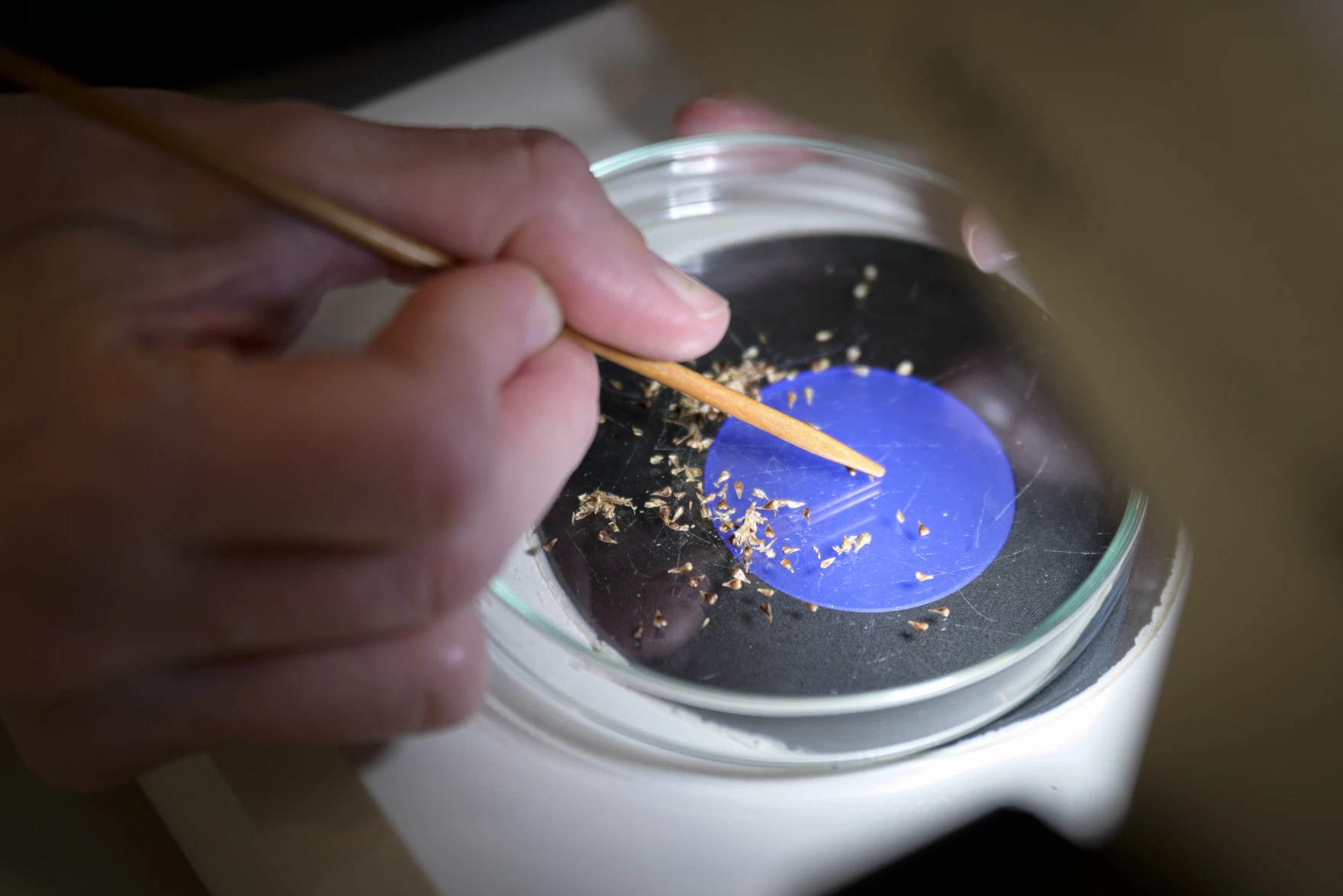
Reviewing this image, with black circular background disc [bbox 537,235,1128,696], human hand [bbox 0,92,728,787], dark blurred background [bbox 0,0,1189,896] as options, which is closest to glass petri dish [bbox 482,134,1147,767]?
black circular background disc [bbox 537,235,1128,696]

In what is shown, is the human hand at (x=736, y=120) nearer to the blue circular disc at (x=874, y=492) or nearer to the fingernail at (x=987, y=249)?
the fingernail at (x=987, y=249)

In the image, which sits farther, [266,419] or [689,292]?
[689,292]

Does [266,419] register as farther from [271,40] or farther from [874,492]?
[271,40]

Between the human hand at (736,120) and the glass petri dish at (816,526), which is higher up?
the human hand at (736,120)

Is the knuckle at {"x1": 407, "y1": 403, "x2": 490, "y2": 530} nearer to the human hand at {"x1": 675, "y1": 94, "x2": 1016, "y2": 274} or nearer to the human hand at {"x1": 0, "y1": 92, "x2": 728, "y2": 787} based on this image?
the human hand at {"x1": 0, "y1": 92, "x2": 728, "y2": 787}

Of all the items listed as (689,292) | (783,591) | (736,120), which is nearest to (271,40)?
(736,120)

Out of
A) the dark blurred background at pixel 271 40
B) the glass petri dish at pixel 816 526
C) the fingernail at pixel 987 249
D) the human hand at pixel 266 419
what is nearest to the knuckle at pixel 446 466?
Answer: the human hand at pixel 266 419
